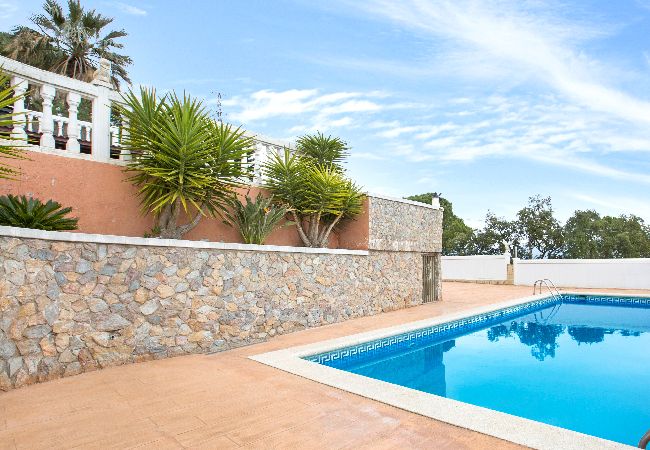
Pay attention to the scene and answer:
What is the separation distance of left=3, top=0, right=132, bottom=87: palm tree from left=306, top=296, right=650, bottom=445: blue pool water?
18883 mm

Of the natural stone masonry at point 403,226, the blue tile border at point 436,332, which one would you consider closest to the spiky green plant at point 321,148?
the natural stone masonry at point 403,226

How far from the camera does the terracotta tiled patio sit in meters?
3.34

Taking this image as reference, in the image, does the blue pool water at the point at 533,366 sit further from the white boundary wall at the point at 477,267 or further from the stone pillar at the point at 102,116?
the white boundary wall at the point at 477,267

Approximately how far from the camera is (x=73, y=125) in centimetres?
639

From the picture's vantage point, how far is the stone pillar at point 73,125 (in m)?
6.30

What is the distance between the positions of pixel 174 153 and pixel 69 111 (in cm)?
162

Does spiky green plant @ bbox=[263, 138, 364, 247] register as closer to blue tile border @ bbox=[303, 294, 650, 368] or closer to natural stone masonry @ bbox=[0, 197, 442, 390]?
natural stone masonry @ bbox=[0, 197, 442, 390]

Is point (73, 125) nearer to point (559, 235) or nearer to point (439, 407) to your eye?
point (439, 407)

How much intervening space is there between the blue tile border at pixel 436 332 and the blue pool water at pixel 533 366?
0.07 feet

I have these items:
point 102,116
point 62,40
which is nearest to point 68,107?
point 102,116

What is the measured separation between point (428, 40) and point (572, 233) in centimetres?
2318

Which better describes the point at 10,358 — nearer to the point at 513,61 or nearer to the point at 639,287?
the point at 513,61

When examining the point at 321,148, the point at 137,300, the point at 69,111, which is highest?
the point at 321,148

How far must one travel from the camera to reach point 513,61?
13992mm
